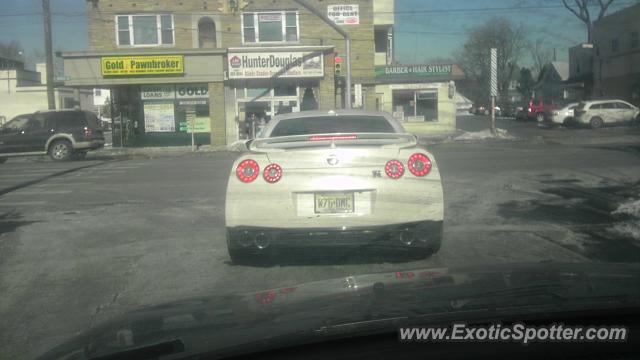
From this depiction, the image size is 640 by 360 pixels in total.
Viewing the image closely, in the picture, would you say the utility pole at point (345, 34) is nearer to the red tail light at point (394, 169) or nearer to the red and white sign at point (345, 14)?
the red and white sign at point (345, 14)

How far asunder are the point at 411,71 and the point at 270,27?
8.45 metres

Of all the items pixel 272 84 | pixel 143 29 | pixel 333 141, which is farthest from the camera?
pixel 143 29

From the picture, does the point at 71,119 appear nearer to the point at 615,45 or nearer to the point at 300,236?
the point at 300,236

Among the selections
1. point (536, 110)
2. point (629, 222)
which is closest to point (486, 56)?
point (536, 110)

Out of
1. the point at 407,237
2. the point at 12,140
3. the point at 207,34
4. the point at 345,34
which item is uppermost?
the point at 207,34

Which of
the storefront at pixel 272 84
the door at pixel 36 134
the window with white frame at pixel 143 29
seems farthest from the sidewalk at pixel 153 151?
the window with white frame at pixel 143 29

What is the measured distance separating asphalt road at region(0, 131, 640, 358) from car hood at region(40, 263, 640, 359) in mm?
1850

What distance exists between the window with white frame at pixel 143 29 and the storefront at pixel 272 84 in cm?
389

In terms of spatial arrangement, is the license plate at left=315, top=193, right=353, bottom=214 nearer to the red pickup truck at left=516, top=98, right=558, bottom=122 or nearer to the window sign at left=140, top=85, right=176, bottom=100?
the window sign at left=140, top=85, right=176, bottom=100

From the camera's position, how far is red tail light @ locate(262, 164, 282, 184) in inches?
238

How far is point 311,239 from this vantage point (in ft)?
19.9

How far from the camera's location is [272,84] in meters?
30.4

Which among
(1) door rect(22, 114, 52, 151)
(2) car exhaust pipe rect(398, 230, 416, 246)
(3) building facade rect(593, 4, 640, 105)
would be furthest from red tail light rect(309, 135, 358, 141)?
(3) building facade rect(593, 4, 640, 105)

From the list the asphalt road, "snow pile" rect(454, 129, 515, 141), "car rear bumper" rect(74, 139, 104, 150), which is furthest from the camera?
"snow pile" rect(454, 129, 515, 141)
